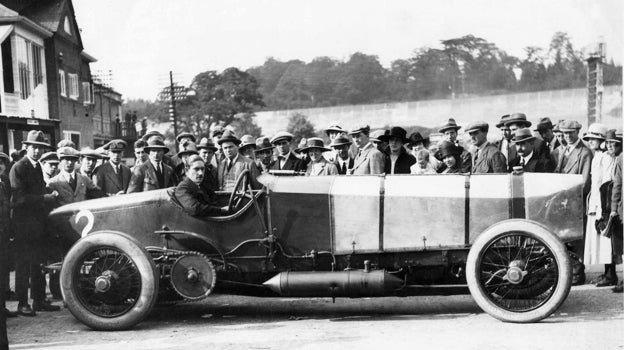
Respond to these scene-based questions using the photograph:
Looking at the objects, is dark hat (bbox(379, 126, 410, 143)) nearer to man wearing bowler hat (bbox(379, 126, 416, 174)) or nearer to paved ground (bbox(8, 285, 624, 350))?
man wearing bowler hat (bbox(379, 126, 416, 174))

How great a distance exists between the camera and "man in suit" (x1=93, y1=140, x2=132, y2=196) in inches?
320

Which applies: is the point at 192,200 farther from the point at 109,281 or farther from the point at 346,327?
the point at 346,327

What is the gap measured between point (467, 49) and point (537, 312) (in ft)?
54.3

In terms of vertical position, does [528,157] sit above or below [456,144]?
below

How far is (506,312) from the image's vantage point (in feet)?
17.7

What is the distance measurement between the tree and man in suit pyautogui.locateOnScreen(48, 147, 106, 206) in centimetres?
3035

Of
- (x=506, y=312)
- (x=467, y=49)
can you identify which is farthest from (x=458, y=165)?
(x=467, y=49)

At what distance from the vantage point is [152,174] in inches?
308

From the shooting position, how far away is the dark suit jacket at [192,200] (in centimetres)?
586

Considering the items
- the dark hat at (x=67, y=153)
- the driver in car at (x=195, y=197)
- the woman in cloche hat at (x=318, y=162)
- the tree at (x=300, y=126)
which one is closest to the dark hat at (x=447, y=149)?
the woman in cloche hat at (x=318, y=162)

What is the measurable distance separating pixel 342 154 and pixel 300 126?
99.7 feet

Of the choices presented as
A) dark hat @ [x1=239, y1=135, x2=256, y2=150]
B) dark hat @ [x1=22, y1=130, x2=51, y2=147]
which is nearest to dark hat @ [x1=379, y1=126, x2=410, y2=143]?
dark hat @ [x1=239, y1=135, x2=256, y2=150]

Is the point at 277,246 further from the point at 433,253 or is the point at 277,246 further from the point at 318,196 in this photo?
the point at 433,253

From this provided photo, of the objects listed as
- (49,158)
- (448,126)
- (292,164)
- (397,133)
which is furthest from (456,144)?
(49,158)
